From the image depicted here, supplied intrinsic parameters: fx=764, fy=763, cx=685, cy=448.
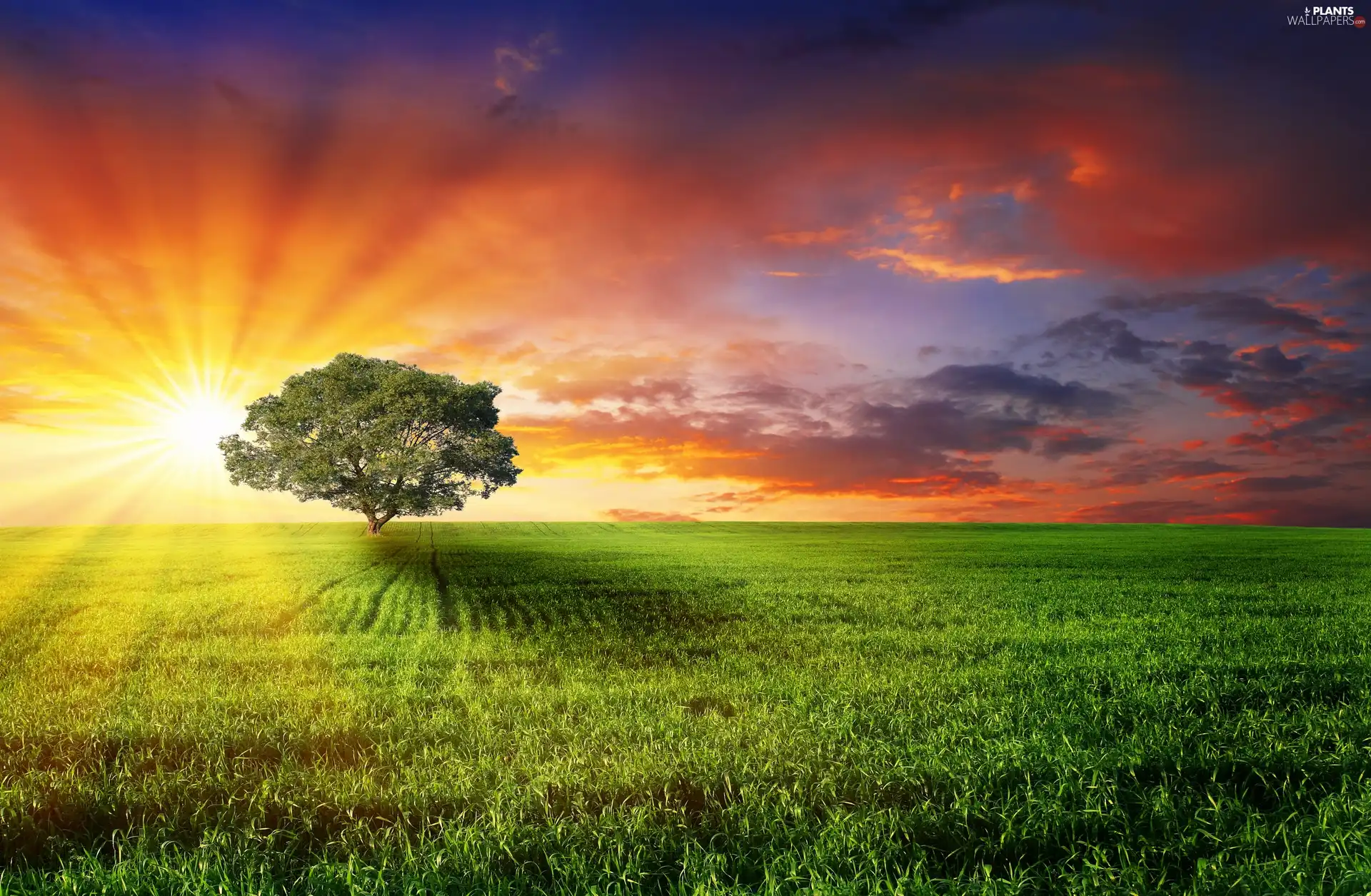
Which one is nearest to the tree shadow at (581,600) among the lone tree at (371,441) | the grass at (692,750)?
the grass at (692,750)

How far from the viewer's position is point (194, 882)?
5.00 m

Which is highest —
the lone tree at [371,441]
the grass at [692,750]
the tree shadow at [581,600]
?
the lone tree at [371,441]

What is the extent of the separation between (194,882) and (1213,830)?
7173 mm

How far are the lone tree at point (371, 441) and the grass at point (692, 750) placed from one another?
41.1 metres

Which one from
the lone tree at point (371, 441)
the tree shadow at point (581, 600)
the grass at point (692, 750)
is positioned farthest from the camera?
the lone tree at point (371, 441)

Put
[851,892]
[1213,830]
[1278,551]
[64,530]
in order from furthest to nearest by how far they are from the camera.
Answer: [64,530], [1278,551], [1213,830], [851,892]

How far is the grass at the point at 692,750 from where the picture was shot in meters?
5.15

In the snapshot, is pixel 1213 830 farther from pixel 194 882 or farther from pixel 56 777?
pixel 56 777

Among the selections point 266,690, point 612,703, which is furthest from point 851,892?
point 266,690

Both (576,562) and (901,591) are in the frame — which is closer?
(901,591)

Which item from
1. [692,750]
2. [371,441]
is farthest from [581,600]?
[371,441]

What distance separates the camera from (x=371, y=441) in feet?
191

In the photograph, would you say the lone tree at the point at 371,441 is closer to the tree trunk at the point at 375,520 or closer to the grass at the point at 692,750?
the tree trunk at the point at 375,520

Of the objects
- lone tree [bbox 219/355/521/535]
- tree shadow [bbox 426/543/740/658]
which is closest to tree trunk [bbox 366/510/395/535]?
lone tree [bbox 219/355/521/535]
